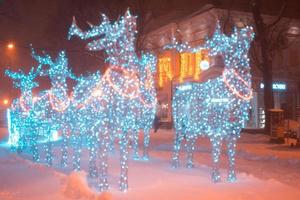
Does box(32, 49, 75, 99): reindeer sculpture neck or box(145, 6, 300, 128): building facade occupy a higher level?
box(145, 6, 300, 128): building facade

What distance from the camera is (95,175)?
38.1ft

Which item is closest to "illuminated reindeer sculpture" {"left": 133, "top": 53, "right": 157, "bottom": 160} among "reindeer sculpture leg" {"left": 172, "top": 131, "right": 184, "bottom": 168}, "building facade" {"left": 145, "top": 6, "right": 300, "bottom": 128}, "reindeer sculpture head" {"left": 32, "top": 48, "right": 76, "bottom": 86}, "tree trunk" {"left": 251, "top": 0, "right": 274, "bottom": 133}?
"reindeer sculpture leg" {"left": 172, "top": 131, "right": 184, "bottom": 168}

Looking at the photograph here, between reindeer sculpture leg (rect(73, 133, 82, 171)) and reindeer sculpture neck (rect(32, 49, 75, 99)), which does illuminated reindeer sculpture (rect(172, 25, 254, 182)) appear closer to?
reindeer sculpture leg (rect(73, 133, 82, 171))

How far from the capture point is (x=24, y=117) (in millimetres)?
17844

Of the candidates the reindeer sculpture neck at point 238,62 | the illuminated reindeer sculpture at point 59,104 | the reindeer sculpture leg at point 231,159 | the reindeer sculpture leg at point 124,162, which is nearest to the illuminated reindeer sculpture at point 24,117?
the illuminated reindeer sculpture at point 59,104

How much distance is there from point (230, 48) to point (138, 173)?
12.4ft

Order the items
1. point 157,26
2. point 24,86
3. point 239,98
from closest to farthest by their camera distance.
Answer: point 239,98 < point 24,86 < point 157,26

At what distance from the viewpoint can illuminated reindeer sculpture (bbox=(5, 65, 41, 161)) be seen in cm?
1697

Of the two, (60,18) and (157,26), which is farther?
(157,26)

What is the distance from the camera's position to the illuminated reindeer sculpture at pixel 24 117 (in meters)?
17.0

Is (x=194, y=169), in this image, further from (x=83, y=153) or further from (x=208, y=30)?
(x=208, y=30)

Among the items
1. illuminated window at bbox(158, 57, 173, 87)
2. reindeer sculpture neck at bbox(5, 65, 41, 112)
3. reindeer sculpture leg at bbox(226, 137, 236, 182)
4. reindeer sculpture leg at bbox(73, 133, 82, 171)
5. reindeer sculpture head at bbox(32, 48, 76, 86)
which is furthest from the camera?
illuminated window at bbox(158, 57, 173, 87)

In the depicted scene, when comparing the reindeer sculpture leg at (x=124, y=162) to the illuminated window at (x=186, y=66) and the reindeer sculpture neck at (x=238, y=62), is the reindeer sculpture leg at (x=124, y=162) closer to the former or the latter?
the reindeer sculpture neck at (x=238, y=62)

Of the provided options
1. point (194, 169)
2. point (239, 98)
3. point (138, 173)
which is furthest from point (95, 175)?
point (239, 98)
